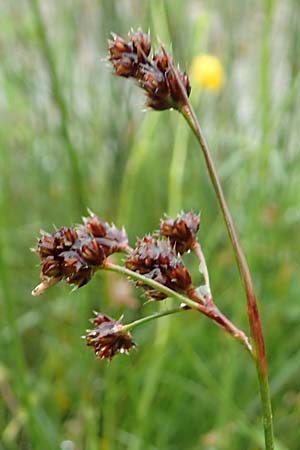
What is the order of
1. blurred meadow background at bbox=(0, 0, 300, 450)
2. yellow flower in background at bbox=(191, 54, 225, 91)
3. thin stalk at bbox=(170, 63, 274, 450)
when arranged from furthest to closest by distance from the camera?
yellow flower in background at bbox=(191, 54, 225, 91) < blurred meadow background at bbox=(0, 0, 300, 450) < thin stalk at bbox=(170, 63, 274, 450)

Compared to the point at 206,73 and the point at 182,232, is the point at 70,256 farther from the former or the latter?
the point at 206,73

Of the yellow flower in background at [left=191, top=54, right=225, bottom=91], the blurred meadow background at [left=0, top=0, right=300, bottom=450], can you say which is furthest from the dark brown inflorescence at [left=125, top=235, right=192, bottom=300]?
the yellow flower in background at [left=191, top=54, right=225, bottom=91]

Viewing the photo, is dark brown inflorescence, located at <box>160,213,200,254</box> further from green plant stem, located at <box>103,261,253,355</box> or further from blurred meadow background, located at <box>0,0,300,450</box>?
blurred meadow background, located at <box>0,0,300,450</box>

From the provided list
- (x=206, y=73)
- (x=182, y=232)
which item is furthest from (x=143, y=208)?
(x=182, y=232)

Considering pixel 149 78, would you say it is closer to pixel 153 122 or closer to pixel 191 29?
pixel 153 122

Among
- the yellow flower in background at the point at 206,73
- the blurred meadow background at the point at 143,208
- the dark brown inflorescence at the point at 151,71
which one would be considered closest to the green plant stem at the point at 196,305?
the dark brown inflorescence at the point at 151,71

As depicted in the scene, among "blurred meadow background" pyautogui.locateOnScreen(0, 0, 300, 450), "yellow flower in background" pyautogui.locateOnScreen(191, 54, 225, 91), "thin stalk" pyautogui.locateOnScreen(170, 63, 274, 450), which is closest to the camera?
"thin stalk" pyautogui.locateOnScreen(170, 63, 274, 450)
